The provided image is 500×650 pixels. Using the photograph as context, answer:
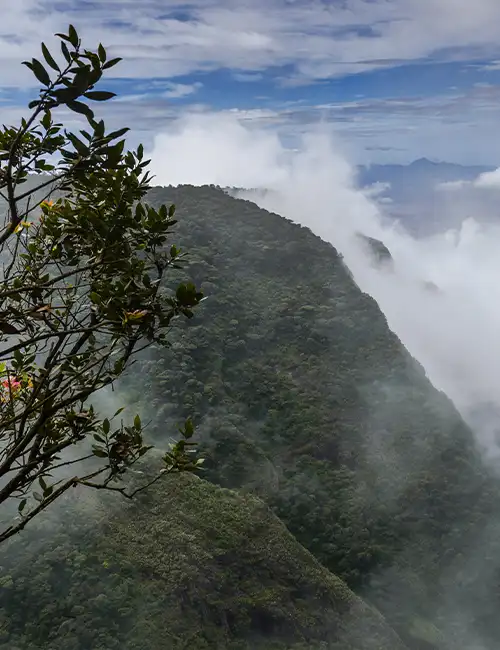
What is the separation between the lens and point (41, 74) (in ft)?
11.3

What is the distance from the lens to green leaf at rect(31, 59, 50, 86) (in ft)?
11.1

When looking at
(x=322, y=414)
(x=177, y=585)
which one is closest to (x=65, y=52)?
(x=177, y=585)

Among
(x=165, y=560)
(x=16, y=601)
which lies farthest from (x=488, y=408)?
(x=16, y=601)

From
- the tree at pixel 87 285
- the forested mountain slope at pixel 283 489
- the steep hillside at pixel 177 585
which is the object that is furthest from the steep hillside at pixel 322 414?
the tree at pixel 87 285

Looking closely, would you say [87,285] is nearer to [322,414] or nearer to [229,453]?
[229,453]

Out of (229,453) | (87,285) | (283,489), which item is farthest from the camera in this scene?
(283,489)

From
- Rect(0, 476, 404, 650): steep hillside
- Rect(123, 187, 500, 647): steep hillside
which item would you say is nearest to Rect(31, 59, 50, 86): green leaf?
Rect(0, 476, 404, 650): steep hillside

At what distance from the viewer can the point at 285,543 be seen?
36.7 metres

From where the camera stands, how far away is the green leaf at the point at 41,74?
3.40m

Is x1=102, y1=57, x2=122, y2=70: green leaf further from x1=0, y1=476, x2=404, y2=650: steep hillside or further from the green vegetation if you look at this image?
x1=0, y1=476, x2=404, y2=650: steep hillside

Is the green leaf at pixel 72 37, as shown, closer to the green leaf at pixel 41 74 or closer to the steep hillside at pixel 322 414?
the green leaf at pixel 41 74

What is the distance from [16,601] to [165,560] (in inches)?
287

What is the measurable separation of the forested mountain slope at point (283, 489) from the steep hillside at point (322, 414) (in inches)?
6.7

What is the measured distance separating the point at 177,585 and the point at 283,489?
20.7 meters
